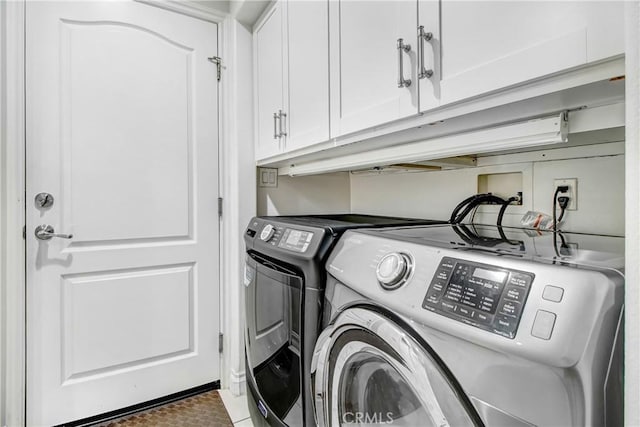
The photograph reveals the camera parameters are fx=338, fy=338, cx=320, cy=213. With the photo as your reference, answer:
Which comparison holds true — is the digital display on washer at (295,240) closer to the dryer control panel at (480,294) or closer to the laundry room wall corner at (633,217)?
the dryer control panel at (480,294)

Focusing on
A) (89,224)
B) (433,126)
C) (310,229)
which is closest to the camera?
(433,126)

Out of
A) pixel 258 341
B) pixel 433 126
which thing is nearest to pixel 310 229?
pixel 433 126

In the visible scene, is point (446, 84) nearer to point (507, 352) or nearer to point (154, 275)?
point (507, 352)

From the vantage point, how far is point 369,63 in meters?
1.00

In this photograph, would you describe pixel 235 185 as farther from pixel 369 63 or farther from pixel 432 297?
pixel 432 297

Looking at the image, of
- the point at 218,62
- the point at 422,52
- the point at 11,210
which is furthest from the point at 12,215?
the point at 422,52

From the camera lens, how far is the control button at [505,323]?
1.53 ft

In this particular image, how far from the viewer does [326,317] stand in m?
0.96

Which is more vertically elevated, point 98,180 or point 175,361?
point 98,180

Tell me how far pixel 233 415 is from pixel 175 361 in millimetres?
425

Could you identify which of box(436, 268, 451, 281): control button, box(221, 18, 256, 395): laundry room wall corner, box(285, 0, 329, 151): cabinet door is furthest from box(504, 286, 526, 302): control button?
box(221, 18, 256, 395): laundry room wall corner

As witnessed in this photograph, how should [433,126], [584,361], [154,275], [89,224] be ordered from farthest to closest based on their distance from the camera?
[154,275] → [89,224] → [433,126] → [584,361]

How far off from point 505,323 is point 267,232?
3.16ft

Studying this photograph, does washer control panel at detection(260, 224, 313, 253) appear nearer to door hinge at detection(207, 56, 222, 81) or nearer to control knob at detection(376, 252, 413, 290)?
control knob at detection(376, 252, 413, 290)
